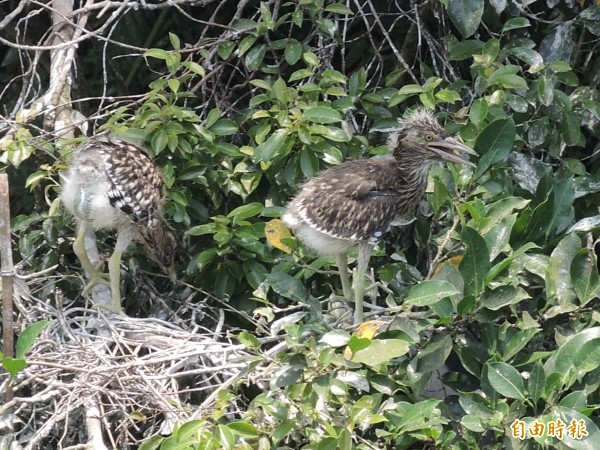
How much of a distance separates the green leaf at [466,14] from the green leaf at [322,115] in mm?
755

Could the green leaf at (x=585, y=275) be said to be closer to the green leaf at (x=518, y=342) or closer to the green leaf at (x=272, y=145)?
the green leaf at (x=518, y=342)

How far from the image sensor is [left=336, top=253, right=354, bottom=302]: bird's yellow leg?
512 cm

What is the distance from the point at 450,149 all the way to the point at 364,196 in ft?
1.55

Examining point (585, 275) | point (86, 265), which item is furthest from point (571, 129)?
point (86, 265)

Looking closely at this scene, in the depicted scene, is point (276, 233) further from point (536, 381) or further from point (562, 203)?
point (536, 381)

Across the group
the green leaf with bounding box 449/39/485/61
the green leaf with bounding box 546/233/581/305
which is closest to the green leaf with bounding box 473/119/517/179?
the green leaf with bounding box 546/233/581/305

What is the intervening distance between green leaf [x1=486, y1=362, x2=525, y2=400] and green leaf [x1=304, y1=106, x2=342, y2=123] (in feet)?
5.29

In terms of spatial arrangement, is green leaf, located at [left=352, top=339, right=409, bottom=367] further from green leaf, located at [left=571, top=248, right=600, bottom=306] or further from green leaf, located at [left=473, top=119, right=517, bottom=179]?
green leaf, located at [left=473, top=119, right=517, bottom=179]

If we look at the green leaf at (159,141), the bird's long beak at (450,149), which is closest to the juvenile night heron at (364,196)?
the bird's long beak at (450,149)

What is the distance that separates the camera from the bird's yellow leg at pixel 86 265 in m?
5.62

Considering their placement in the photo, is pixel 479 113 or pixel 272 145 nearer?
pixel 479 113

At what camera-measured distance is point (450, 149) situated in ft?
16.4

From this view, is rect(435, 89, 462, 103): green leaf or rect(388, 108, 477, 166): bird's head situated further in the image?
rect(435, 89, 462, 103): green leaf

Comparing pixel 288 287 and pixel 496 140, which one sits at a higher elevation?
pixel 496 140
